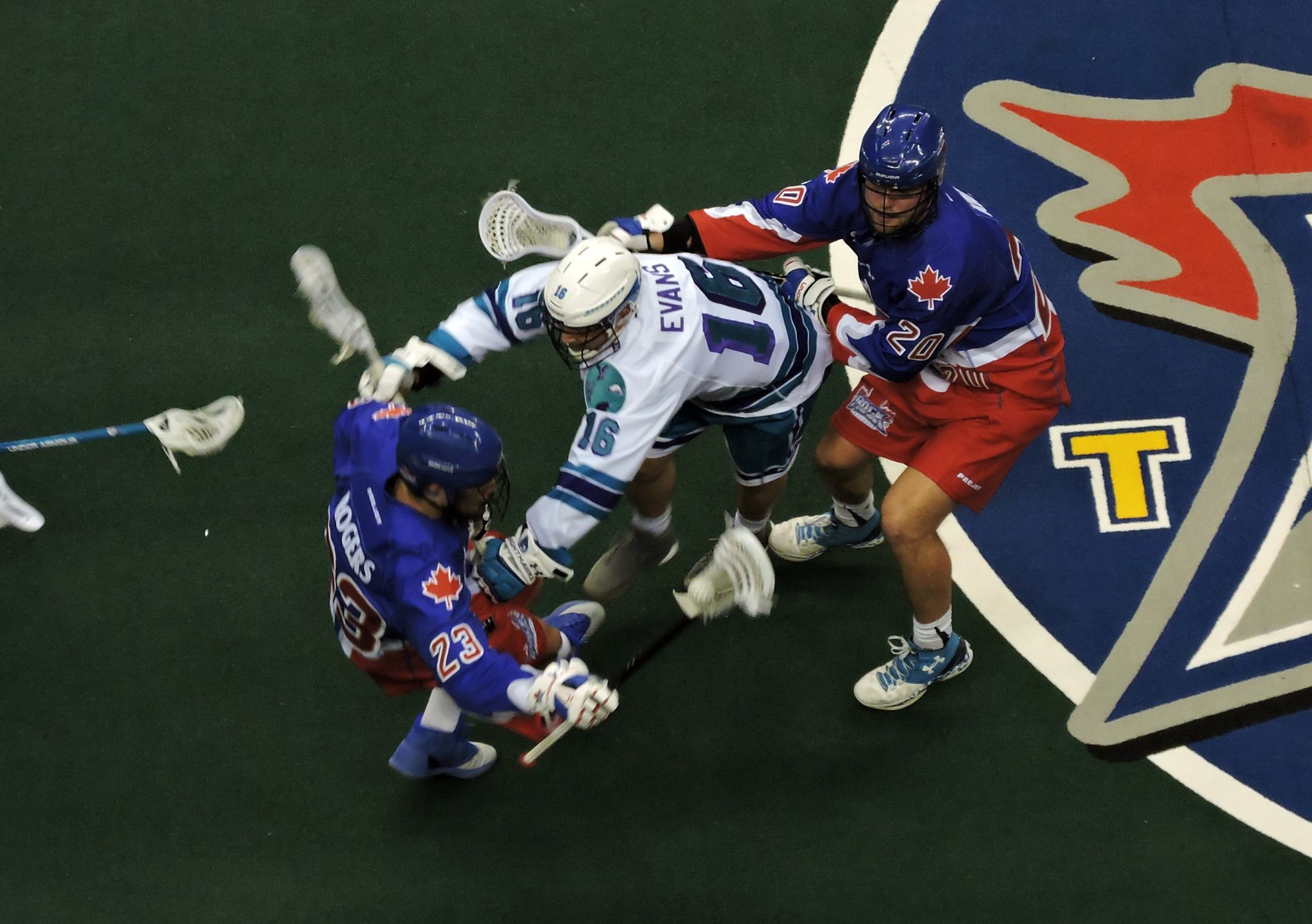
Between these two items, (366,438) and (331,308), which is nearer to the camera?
(366,438)

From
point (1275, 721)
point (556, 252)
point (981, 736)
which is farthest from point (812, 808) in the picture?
point (556, 252)

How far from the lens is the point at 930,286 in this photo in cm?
373

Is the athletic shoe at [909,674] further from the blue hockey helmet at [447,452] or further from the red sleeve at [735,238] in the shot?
the blue hockey helmet at [447,452]

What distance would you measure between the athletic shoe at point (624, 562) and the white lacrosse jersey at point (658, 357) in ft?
2.57

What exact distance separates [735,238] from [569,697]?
1674 millimetres

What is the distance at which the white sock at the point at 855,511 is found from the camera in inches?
186

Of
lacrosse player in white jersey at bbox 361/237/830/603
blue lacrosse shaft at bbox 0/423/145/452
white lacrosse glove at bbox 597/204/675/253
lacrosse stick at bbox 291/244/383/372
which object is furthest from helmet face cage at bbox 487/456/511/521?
blue lacrosse shaft at bbox 0/423/145/452

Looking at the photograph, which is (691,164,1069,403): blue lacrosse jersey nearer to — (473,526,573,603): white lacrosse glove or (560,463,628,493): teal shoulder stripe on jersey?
(560,463,628,493): teal shoulder stripe on jersey

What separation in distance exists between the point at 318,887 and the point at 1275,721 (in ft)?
10.7

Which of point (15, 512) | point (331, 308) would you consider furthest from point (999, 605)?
point (15, 512)

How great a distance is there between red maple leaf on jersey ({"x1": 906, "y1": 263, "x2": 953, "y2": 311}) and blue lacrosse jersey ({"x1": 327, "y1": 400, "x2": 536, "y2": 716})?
1.43 m

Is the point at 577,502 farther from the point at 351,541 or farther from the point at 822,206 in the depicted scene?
the point at 822,206

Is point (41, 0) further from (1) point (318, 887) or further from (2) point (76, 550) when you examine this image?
(1) point (318, 887)

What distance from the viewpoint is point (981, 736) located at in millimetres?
4516
